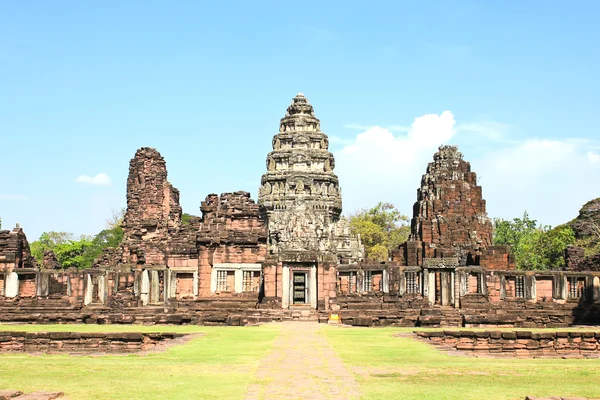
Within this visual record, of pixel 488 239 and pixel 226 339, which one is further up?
pixel 488 239

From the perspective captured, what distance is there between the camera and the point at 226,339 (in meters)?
19.4

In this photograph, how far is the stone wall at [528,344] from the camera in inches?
641

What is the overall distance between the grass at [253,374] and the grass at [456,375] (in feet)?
0.05

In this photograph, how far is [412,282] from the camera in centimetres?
3259

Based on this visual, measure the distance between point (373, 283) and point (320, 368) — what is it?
20086 mm

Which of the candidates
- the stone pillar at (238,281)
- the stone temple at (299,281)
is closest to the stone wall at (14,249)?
the stone temple at (299,281)

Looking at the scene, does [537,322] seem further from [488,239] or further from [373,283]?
[488,239]

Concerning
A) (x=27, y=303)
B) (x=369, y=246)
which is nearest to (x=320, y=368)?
(x=27, y=303)

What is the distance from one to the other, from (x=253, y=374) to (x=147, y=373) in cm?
172

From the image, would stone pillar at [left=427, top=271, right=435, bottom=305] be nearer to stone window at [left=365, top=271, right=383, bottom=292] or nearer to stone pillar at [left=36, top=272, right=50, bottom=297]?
stone window at [left=365, top=271, right=383, bottom=292]

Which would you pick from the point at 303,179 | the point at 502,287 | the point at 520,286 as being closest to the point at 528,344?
the point at 502,287

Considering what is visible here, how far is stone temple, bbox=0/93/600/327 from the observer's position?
2786cm

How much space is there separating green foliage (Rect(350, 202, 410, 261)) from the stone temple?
127 ft

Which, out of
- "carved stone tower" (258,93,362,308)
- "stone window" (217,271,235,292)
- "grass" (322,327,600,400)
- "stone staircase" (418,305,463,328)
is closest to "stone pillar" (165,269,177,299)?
"stone window" (217,271,235,292)
